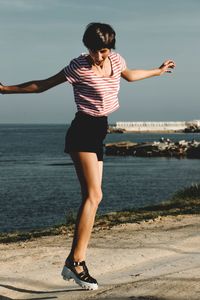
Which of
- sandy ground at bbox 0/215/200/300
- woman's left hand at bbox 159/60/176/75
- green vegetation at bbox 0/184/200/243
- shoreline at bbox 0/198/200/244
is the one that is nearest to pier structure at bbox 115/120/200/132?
green vegetation at bbox 0/184/200/243

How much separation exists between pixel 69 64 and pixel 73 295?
1.78 m

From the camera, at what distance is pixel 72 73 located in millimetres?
4633

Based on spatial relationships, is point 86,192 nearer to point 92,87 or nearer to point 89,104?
point 89,104

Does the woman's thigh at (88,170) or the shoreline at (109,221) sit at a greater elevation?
the woman's thigh at (88,170)

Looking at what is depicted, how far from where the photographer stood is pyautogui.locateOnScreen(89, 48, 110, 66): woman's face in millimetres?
4648

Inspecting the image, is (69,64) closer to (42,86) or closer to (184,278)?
(42,86)

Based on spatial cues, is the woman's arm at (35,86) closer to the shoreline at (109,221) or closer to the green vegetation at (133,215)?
the shoreline at (109,221)

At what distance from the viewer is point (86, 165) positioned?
15.7 ft

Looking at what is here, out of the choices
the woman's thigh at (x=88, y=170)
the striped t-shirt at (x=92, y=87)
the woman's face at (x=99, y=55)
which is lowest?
the woman's thigh at (x=88, y=170)

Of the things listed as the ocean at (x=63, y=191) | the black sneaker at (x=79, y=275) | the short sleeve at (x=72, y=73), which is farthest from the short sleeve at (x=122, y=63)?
the ocean at (x=63, y=191)

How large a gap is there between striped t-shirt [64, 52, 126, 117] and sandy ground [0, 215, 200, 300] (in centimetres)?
145

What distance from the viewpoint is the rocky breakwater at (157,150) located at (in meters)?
69.9

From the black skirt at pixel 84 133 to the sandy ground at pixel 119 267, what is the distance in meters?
1.15

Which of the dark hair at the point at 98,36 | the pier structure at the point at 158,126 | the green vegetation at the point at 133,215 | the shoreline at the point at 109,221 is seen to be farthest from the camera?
the pier structure at the point at 158,126
